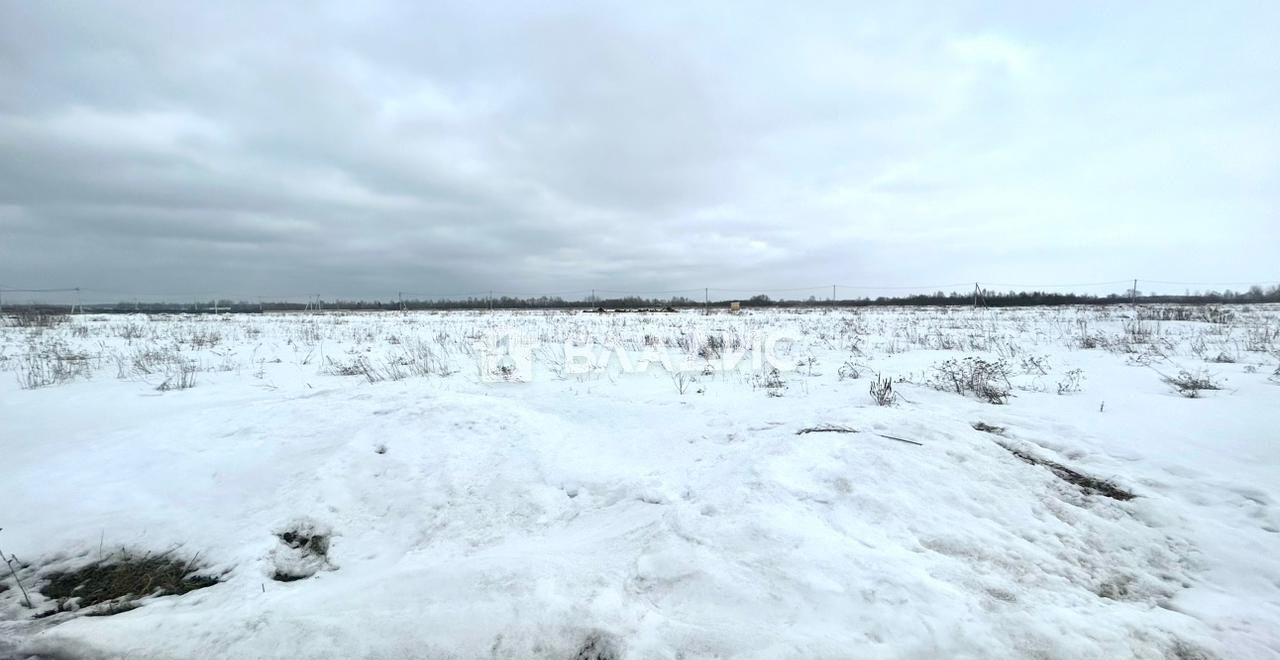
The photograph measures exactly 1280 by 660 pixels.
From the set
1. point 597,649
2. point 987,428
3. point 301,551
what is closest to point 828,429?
point 987,428

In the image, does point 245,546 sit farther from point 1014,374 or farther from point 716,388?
point 1014,374

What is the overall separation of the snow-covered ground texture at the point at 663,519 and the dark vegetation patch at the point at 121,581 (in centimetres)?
7

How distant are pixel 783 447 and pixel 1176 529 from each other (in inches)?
92.8

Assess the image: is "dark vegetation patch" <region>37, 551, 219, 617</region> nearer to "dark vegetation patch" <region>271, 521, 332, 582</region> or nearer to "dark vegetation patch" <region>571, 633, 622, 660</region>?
"dark vegetation patch" <region>271, 521, 332, 582</region>

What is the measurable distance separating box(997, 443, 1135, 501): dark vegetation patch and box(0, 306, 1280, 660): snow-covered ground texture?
4 centimetres

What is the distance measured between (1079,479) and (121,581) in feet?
20.9

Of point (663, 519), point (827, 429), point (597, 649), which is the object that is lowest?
point (597, 649)

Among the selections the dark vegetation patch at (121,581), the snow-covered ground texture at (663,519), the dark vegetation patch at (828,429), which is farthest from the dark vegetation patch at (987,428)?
the dark vegetation patch at (121,581)

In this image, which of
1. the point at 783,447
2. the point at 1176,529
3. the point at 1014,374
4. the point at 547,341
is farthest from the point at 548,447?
the point at 547,341

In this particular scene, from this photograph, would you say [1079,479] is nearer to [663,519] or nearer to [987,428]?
[987,428]

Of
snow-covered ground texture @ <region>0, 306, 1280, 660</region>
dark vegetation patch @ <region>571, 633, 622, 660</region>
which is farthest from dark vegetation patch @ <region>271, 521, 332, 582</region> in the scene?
dark vegetation patch @ <region>571, 633, 622, 660</region>

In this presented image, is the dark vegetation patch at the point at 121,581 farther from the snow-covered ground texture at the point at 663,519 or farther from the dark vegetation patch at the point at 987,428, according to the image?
the dark vegetation patch at the point at 987,428

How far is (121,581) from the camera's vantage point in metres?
2.95

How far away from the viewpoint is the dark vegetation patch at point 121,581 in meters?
2.75
